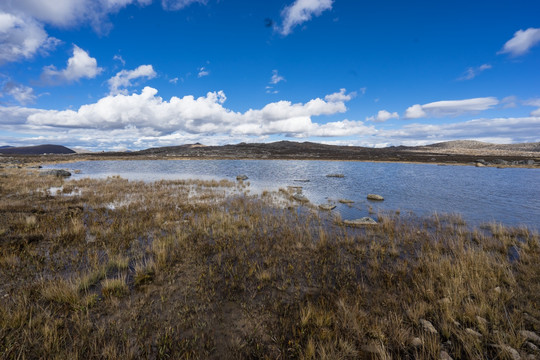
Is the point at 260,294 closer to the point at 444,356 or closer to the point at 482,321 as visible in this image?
the point at 444,356

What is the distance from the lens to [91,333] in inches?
172

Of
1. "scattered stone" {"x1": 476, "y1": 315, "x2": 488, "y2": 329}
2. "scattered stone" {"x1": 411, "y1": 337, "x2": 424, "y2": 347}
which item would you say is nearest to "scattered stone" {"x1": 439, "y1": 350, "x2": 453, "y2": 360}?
"scattered stone" {"x1": 411, "y1": 337, "x2": 424, "y2": 347}

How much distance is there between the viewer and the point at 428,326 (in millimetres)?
4527

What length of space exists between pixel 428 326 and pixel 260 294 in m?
3.81

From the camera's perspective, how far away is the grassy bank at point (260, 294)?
411 cm

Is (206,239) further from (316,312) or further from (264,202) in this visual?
(264,202)

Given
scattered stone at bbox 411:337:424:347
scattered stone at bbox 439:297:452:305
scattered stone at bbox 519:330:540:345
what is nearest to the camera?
scattered stone at bbox 519:330:540:345

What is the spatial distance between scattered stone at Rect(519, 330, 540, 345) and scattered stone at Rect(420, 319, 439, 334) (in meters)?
1.46

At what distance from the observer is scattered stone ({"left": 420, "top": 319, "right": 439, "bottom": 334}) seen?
437 centimetres

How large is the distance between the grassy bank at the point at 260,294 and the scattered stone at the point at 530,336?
0.17m

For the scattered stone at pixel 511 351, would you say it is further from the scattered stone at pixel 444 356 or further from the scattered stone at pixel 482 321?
the scattered stone at pixel 444 356

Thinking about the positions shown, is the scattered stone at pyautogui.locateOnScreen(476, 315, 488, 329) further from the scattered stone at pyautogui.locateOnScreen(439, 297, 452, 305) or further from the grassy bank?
the scattered stone at pyautogui.locateOnScreen(439, 297, 452, 305)

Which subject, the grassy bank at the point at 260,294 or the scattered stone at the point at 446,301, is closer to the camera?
the grassy bank at the point at 260,294

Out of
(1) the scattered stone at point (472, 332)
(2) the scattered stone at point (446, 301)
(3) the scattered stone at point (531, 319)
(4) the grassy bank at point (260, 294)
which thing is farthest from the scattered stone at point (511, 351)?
(3) the scattered stone at point (531, 319)
